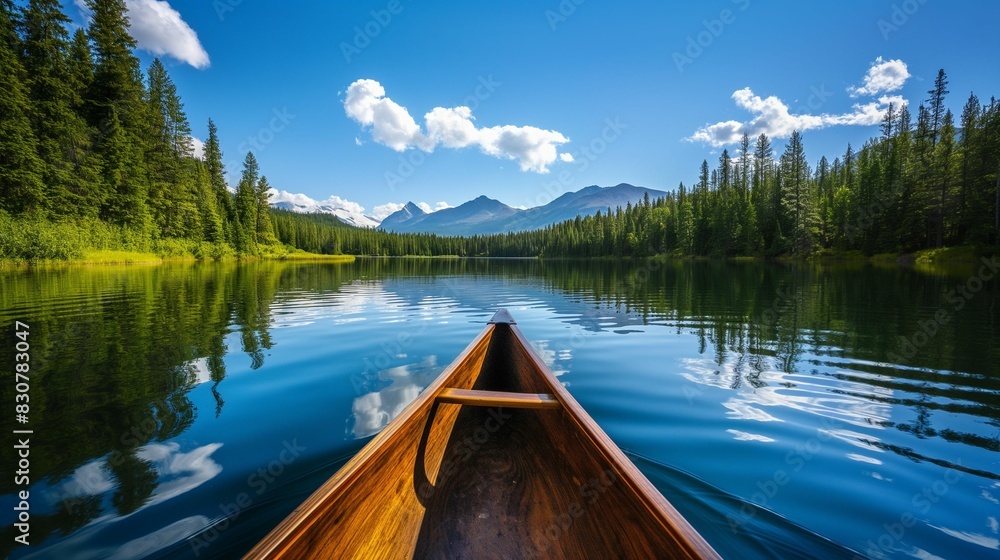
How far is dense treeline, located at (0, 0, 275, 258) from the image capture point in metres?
31.1

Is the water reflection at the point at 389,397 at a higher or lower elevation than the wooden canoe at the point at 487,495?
lower

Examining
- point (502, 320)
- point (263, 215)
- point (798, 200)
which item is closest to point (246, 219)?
point (263, 215)

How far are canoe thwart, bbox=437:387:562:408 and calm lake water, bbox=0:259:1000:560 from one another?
1.44 meters

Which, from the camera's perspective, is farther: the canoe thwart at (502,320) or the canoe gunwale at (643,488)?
the canoe thwart at (502,320)

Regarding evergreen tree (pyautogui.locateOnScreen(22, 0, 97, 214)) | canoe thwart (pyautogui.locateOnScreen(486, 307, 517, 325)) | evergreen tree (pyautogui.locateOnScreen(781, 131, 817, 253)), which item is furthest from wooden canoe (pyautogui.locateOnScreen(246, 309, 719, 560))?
evergreen tree (pyautogui.locateOnScreen(781, 131, 817, 253))

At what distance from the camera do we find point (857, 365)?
768cm

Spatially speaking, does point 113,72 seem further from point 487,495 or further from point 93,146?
point 487,495

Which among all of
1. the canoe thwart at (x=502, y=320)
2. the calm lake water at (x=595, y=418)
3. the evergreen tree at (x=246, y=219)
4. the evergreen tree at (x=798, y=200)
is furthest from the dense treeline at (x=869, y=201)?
the evergreen tree at (x=246, y=219)

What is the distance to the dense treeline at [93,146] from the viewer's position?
1226 inches

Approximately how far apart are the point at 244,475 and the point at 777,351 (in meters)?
10.6

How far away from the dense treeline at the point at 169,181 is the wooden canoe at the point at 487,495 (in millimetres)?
42360

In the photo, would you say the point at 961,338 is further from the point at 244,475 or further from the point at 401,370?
the point at 244,475

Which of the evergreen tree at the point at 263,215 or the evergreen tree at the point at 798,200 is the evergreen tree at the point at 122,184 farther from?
the evergreen tree at the point at 798,200

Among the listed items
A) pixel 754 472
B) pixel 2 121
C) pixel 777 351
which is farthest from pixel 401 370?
pixel 2 121
